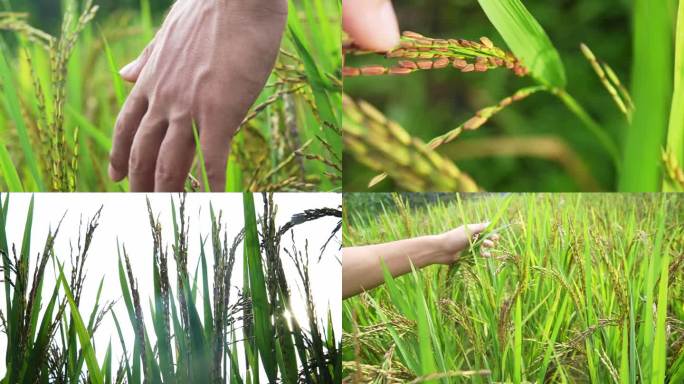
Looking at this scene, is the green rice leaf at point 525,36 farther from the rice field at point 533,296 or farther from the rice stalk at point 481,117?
the rice field at point 533,296

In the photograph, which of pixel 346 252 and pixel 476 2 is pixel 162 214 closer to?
pixel 346 252

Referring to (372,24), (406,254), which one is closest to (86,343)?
(406,254)

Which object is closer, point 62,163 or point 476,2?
point 476,2

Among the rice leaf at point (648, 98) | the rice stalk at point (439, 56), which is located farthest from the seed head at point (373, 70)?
the rice leaf at point (648, 98)

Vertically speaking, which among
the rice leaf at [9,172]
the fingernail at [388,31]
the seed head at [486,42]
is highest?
the fingernail at [388,31]

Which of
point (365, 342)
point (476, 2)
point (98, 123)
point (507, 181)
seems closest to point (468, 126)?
point (507, 181)

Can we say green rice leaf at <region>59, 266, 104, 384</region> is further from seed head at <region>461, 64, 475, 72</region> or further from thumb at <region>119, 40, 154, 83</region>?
seed head at <region>461, 64, 475, 72</region>
